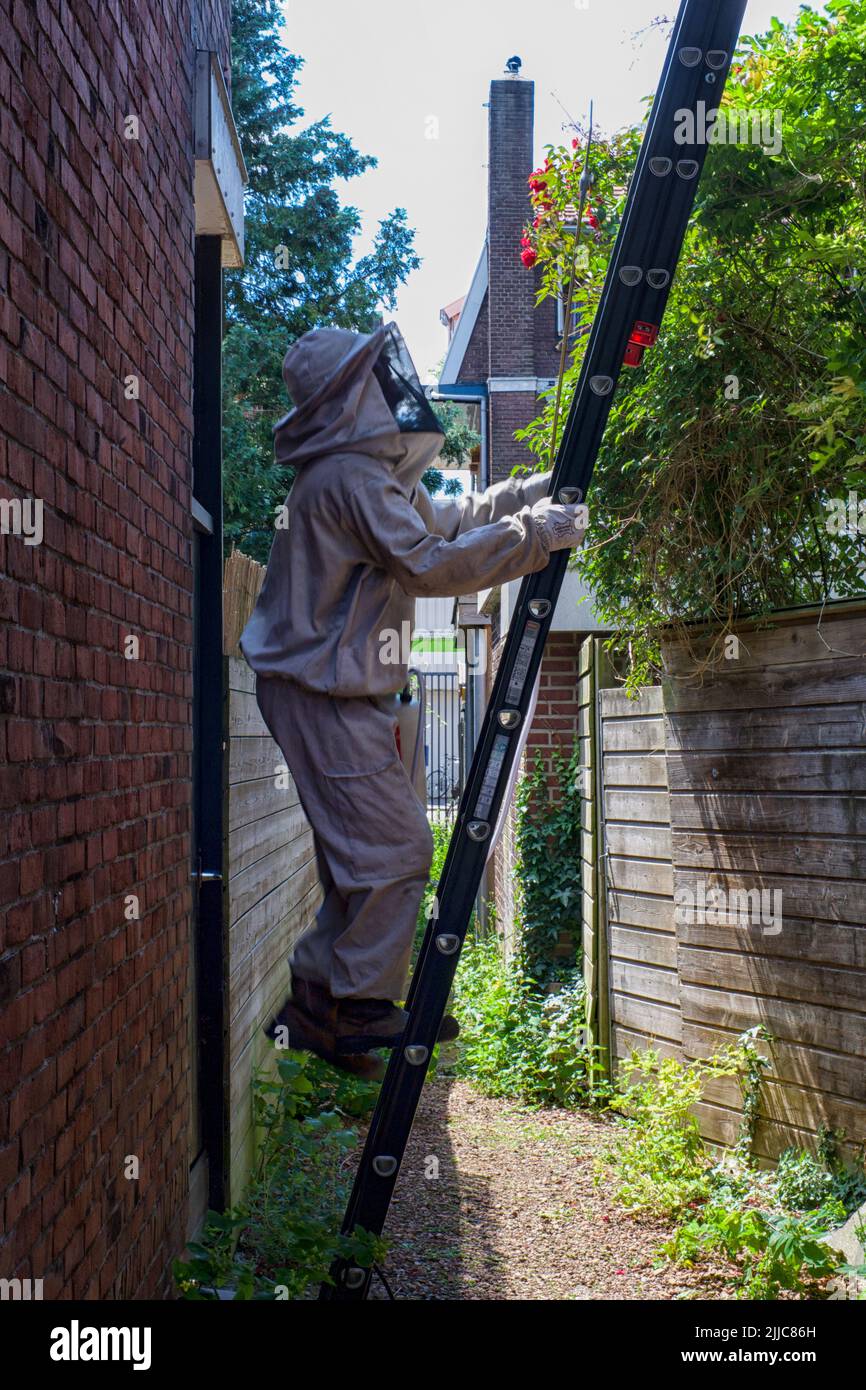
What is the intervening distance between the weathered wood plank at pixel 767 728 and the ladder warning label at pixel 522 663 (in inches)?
64.9

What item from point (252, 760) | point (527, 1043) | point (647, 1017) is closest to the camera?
point (252, 760)

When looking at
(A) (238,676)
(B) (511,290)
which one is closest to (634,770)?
(A) (238,676)

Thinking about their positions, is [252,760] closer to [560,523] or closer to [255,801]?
[255,801]

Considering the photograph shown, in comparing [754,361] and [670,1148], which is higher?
[754,361]

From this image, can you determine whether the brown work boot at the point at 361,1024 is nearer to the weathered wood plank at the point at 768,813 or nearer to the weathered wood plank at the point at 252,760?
the weathered wood plank at the point at 252,760

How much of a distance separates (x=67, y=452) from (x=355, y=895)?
Result: 3.68 feet

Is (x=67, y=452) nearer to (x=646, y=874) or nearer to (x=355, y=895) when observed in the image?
(x=355, y=895)

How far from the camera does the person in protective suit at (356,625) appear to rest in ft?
9.04

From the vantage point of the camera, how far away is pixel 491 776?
10.1 feet

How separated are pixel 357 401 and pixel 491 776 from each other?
95cm

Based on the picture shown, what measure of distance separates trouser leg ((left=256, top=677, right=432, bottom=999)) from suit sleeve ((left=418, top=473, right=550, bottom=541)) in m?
0.62

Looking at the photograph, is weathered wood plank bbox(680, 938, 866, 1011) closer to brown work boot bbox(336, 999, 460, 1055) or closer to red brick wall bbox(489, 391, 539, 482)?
brown work boot bbox(336, 999, 460, 1055)

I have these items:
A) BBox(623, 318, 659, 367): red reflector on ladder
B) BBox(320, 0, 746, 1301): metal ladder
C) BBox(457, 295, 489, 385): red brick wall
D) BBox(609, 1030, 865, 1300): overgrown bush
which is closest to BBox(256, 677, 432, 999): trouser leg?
BBox(320, 0, 746, 1301): metal ladder
